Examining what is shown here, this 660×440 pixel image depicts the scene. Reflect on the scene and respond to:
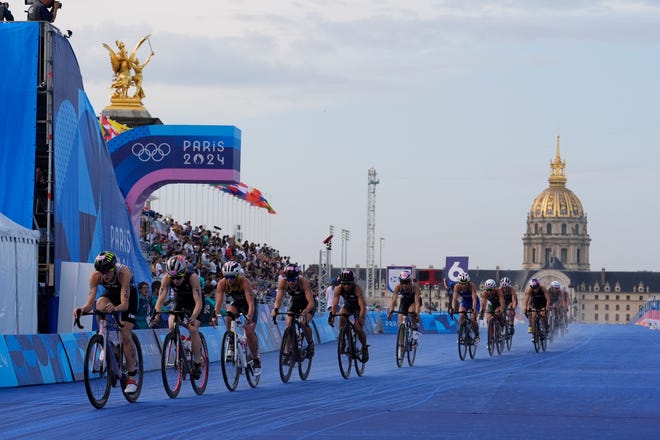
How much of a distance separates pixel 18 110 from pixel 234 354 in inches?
360

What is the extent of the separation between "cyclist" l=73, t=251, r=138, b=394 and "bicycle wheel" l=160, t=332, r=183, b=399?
0.65 meters

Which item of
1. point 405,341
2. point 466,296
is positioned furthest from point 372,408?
point 466,296

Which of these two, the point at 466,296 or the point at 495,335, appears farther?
the point at 495,335

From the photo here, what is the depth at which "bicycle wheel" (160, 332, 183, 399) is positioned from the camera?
16.2 metres

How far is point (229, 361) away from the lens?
17.8 metres

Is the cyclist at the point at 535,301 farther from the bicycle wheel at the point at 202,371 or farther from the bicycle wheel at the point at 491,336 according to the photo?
the bicycle wheel at the point at 202,371

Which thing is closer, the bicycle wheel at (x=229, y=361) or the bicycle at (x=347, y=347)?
the bicycle wheel at (x=229, y=361)

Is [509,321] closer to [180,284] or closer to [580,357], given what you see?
[580,357]

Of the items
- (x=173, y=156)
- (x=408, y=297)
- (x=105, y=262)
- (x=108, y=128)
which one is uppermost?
(x=108, y=128)

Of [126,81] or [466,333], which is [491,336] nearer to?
[466,333]

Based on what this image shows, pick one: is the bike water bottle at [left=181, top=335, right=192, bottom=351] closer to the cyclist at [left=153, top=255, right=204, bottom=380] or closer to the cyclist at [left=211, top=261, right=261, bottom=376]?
the cyclist at [left=153, top=255, right=204, bottom=380]

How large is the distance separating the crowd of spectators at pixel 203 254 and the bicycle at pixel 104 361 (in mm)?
10879

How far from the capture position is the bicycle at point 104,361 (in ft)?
48.3

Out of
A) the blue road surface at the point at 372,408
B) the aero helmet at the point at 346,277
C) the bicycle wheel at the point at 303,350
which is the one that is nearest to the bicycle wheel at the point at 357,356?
the blue road surface at the point at 372,408
